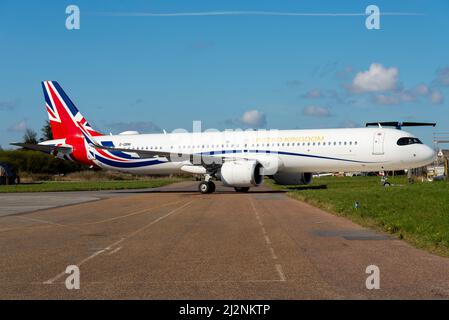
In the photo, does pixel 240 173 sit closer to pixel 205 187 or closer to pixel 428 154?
pixel 205 187

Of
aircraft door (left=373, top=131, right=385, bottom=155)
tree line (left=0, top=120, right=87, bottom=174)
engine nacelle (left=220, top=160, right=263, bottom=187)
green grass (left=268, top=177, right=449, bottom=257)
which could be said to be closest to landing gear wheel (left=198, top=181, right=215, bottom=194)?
engine nacelle (left=220, top=160, right=263, bottom=187)

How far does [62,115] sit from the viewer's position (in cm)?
4691

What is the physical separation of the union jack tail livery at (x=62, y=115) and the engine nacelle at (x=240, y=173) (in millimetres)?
14500

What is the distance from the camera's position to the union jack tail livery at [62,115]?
4672 cm

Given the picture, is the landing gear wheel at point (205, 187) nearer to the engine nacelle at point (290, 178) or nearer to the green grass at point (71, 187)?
the engine nacelle at point (290, 178)

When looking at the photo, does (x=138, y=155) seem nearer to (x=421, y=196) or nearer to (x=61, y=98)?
(x=61, y=98)

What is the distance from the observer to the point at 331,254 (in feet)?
39.0

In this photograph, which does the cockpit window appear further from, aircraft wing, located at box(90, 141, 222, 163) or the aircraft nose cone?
aircraft wing, located at box(90, 141, 222, 163)

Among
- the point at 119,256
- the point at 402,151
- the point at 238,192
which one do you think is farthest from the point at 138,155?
the point at 119,256

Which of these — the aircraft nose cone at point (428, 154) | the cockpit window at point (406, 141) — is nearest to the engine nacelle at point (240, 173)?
the cockpit window at point (406, 141)

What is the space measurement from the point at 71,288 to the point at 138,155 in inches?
1360

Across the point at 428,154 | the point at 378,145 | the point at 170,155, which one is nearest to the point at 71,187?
the point at 170,155

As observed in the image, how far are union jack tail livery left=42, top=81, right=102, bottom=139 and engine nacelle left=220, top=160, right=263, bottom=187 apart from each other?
47.6ft

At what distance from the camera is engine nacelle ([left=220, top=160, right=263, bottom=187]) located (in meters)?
36.7
